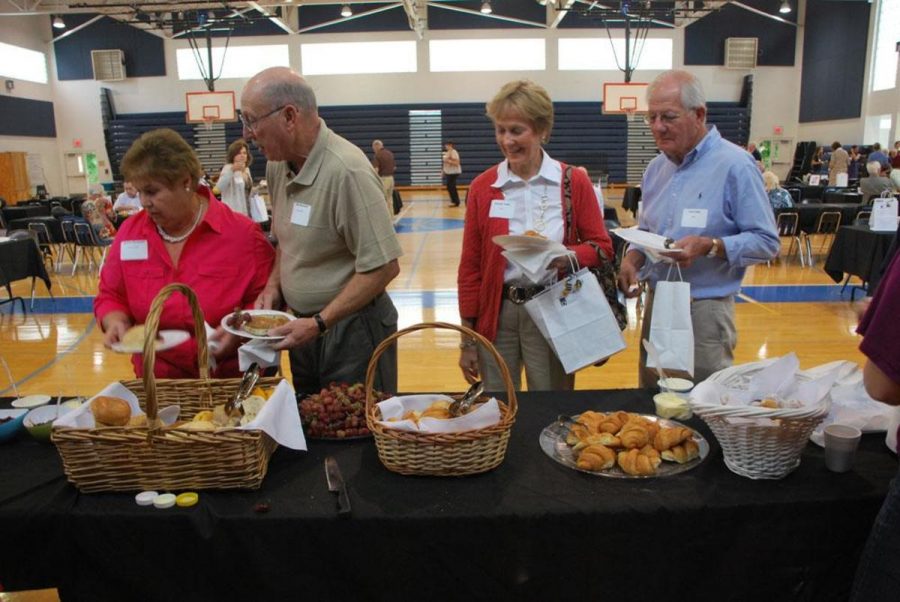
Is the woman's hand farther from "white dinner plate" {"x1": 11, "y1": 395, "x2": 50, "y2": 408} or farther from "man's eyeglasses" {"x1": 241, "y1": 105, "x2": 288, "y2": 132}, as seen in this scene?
→ "white dinner plate" {"x1": 11, "y1": 395, "x2": 50, "y2": 408}

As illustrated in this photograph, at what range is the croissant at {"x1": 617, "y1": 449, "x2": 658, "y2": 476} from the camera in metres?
1.35

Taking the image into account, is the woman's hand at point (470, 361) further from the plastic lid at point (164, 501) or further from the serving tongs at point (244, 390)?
the plastic lid at point (164, 501)

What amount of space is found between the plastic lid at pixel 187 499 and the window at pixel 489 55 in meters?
18.4

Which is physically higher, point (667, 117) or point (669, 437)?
point (667, 117)

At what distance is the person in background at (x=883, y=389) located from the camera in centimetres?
103

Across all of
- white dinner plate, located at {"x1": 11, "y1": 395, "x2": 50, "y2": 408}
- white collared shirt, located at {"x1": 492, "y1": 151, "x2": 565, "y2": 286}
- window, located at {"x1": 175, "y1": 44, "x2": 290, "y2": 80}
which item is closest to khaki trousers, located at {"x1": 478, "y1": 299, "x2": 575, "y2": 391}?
white collared shirt, located at {"x1": 492, "y1": 151, "x2": 565, "y2": 286}

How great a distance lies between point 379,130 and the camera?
18719 mm

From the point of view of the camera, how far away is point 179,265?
6.32ft

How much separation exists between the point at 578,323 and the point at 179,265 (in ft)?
3.96

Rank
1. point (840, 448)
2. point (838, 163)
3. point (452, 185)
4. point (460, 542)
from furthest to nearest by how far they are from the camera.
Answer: point (452, 185) < point (838, 163) < point (840, 448) < point (460, 542)

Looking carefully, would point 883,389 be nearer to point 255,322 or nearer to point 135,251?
point 255,322

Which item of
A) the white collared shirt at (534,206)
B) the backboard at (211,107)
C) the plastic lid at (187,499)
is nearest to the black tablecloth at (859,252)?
the white collared shirt at (534,206)

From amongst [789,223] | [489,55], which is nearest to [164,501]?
[789,223]

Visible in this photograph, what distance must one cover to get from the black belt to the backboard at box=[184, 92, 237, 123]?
16232mm
